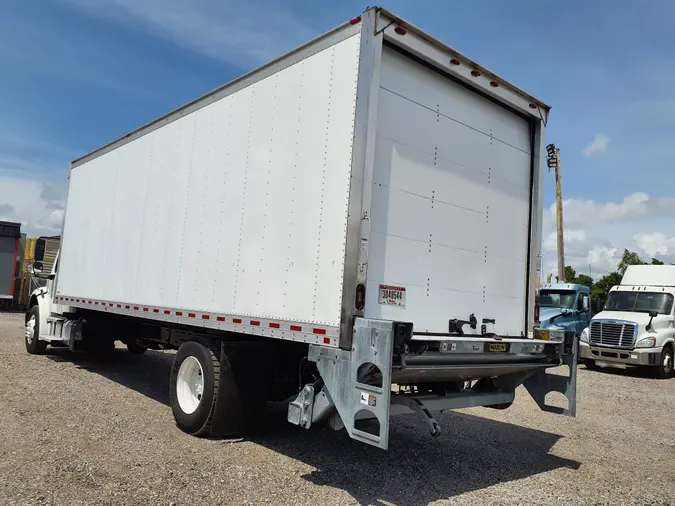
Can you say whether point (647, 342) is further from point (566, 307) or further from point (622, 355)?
point (566, 307)

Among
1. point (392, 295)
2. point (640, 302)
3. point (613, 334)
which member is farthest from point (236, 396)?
point (640, 302)

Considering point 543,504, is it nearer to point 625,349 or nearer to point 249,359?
point 249,359

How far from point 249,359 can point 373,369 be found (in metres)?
1.91

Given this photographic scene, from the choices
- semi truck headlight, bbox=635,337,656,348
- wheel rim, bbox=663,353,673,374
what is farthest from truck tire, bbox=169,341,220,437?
wheel rim, bbox=663,353,673,374

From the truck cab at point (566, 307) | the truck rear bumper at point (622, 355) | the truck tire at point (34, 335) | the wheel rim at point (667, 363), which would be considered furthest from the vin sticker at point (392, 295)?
the truck cab at point (566, 307)

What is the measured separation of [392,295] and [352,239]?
0.75m

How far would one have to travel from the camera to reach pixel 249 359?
231 inches

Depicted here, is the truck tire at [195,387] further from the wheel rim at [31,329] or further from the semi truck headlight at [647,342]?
the semi truck headlight at [647,342]

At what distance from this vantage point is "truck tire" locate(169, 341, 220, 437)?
5.80m

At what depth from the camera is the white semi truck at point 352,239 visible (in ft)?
15.0

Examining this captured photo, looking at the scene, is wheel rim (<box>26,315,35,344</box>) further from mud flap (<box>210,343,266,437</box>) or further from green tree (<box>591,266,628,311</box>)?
green tree (<box>591,266,628,311</box>)

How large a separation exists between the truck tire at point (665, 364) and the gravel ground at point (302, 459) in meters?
6.58

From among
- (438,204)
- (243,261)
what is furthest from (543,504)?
(243,261)

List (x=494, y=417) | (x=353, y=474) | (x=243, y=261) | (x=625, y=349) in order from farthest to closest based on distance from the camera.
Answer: (x=625, y=349), (x=494, y=417), (x=243, y=261), (x=353, y=474)
